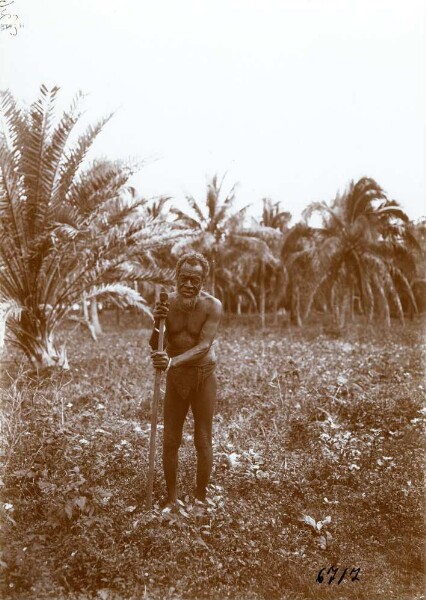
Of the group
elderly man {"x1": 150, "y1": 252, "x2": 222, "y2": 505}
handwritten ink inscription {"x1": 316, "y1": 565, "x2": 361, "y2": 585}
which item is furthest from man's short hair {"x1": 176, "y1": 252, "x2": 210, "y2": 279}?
handwritten ink inscription {"x1": 316, "y1": 565, "x2": 361, "y2": 585}

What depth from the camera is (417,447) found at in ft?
21.5

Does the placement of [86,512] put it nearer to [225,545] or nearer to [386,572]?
[225,545]

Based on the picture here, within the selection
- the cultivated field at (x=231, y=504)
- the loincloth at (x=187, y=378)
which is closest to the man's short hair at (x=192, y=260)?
the loincloth at (x=187, y=378)

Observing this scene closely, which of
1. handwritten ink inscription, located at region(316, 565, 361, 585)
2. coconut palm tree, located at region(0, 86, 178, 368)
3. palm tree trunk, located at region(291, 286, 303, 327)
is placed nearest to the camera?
handwritten ink inscription, located at region(316, 565, 361, 585)

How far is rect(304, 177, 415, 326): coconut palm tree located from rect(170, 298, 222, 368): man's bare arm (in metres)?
19.2

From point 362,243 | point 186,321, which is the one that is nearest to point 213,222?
point 362,243

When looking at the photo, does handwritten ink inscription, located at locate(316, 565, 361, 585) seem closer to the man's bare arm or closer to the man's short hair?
the man's bare arm

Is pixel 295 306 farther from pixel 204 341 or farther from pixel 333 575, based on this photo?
pixel 333 575

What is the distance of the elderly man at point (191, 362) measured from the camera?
4.70 metres

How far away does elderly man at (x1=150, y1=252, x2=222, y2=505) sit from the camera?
15.4 ft

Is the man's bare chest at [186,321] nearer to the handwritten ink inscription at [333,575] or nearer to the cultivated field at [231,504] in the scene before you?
the cultivated field at [231,504]

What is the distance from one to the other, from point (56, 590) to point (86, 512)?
0.78 m

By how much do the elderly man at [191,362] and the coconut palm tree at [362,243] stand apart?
1931 centimetres

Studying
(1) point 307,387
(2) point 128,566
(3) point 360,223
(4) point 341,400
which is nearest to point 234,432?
(4) point 341,400
